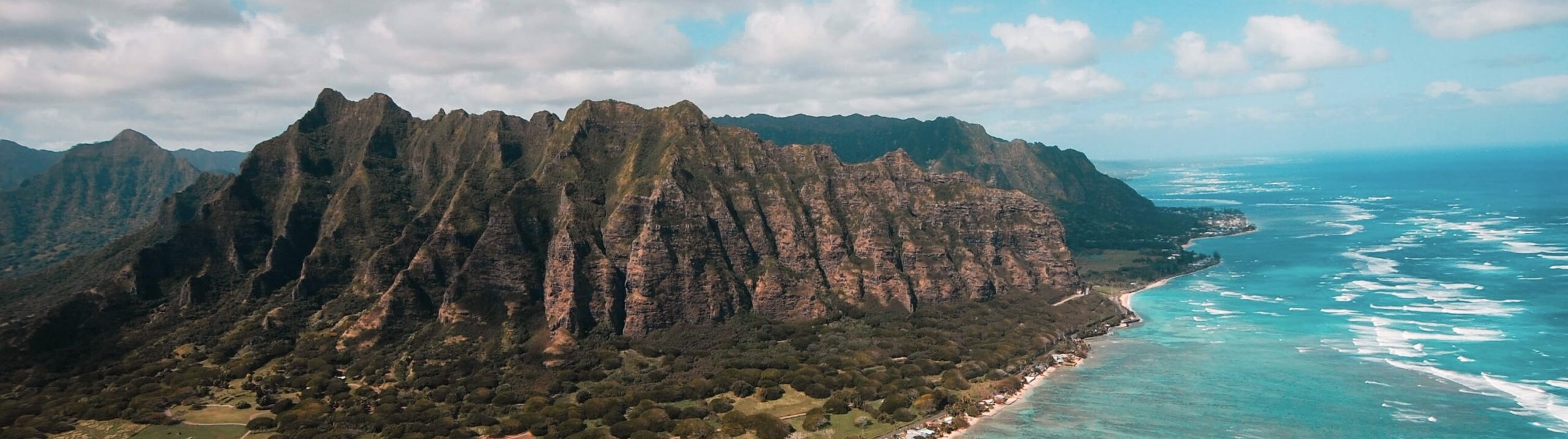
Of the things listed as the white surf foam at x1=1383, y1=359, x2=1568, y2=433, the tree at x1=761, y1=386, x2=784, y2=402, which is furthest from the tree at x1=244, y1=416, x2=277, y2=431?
the white surf foam at x1=1383, y1=359, x2=1568, y2=433

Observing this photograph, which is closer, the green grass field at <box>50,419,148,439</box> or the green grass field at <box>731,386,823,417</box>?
the green grass field at <box>50,419,148,439</box>

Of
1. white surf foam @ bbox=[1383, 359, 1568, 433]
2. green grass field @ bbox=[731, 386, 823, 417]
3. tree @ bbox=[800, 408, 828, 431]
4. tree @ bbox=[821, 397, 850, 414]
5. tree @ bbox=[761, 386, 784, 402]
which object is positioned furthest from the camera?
tree @ bbox=[761, 386, 784, 402]

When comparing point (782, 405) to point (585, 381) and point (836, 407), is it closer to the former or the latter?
point (836, 407)

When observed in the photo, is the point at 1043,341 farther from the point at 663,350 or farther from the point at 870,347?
the point at 663,350

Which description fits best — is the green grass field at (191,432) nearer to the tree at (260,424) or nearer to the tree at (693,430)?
the tree at (260,424)

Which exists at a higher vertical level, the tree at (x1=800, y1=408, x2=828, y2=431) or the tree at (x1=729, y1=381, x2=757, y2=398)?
the tree at (x1=729, y1=381, x2=757, y2=398)

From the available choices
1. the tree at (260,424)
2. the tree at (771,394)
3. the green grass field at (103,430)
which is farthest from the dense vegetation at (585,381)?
the green grass field at (103,430)

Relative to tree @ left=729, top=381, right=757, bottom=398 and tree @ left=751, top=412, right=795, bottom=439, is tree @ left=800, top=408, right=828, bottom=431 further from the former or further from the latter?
tree @ left=729, top=381, right=757, bottom=398

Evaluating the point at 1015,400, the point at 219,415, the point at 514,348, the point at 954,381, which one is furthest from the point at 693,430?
the point at 219,415

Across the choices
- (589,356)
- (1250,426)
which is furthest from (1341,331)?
(589,356)
